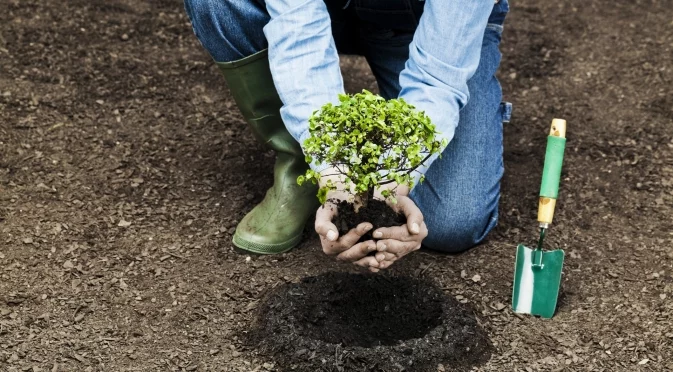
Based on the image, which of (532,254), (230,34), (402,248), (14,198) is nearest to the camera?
(402,248)

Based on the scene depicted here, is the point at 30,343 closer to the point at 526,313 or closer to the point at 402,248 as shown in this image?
the point at 402,248

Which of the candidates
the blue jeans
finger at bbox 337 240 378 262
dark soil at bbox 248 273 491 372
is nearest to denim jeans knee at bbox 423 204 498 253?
the blue jeans

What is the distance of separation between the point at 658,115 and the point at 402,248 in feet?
6.19

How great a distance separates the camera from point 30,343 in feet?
8.00

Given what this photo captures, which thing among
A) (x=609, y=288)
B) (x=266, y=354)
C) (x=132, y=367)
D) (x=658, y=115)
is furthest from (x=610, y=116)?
(x=132, y=367)

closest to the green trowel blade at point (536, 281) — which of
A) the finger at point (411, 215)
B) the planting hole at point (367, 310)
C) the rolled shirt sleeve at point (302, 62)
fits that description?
the planting hole at point (367, 310)

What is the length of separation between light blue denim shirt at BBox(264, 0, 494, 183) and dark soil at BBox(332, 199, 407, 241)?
0.45 ft

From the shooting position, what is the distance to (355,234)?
230cm

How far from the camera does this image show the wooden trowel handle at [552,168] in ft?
8.46

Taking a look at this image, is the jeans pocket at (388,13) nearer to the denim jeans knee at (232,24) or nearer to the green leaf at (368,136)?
the denim jeans knee at (232,24)

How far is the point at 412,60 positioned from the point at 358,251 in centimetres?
61

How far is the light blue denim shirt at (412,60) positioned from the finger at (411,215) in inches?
4.5

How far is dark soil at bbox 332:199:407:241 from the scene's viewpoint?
2.40 m

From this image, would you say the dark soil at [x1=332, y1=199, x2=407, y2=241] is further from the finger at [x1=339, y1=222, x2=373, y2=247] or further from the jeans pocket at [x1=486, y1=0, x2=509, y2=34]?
the jeans pocket at [x1=486, y1=0, x2=509, y2=34]
